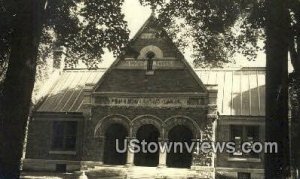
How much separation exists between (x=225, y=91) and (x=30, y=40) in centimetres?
1739

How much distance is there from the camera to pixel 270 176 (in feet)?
36.8

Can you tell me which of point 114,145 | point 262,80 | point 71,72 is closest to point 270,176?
point 114,145

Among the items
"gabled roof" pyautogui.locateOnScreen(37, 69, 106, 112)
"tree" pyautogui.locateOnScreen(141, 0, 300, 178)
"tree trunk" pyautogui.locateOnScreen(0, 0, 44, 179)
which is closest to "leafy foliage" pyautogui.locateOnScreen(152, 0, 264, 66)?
"tree" pyautogui.locateOnScreen(141, 0, 300, 178)

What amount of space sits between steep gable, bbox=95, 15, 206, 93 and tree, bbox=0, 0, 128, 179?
22.4 ft

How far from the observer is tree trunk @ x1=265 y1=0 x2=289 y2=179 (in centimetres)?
1127

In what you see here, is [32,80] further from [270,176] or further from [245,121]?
[245,121]

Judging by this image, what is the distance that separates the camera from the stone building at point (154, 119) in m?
22.8

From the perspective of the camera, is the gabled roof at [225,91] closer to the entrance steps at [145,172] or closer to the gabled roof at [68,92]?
the gabled roof at [68,92]

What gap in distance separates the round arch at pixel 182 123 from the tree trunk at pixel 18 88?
12167 mm

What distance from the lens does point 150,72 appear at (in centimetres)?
2408

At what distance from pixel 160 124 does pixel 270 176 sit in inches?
480

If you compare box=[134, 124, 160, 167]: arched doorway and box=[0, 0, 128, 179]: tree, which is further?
box=[134, 124, 160, 167]: arched doorway

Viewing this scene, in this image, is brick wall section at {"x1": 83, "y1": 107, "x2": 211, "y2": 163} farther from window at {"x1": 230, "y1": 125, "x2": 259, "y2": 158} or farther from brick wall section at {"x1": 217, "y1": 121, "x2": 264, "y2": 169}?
window at {"x1": 230, "y1": 125, "x2": 259, "y2": 158}

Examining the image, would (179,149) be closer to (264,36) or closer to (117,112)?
(117,112)
